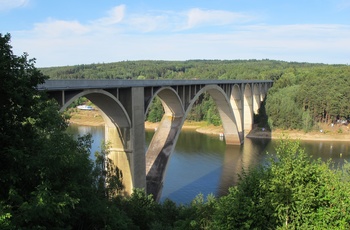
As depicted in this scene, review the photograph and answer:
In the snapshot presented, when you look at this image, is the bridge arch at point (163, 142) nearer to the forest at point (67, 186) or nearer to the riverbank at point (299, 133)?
the forest at point (67, 186)

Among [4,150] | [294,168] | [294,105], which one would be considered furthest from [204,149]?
[4,150]

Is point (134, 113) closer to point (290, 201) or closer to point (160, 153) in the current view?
point (160, 153)

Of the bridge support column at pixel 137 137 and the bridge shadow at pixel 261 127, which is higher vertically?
the bridge support column at pixel 137 137

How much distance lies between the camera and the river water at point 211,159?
28.3 m

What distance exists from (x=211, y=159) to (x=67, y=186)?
31.5 m

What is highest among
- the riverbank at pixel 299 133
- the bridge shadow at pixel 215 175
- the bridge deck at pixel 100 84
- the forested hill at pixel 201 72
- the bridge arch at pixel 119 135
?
the forested hill at pixel 201 72

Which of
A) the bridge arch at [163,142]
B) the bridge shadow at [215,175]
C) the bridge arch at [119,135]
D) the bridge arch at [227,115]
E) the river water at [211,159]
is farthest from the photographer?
the bridge arch at [227,115]

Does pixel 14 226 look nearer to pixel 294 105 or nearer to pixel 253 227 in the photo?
pixel 253 227

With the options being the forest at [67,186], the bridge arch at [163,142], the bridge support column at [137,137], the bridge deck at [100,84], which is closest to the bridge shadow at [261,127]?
the bridge arch at [163,142]

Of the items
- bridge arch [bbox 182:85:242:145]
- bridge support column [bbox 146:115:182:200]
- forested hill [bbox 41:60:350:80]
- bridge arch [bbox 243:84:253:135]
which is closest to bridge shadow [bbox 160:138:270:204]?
bridge support column [bbox 146:115:182:200]

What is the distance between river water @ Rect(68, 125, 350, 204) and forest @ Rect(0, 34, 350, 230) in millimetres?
11543

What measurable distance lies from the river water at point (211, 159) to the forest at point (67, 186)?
1154cm

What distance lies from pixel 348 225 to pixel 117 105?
44.7ft

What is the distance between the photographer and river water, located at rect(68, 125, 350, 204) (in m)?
28.3
